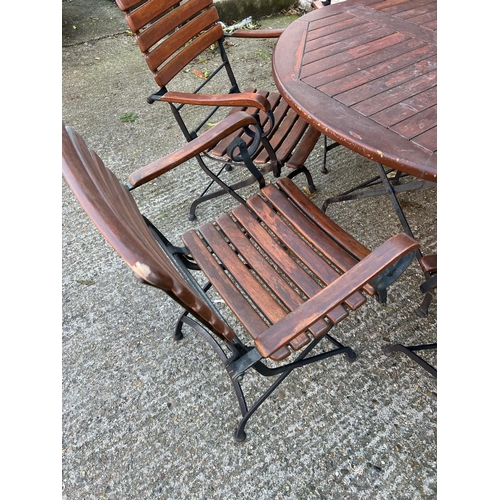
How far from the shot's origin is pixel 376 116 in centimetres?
137

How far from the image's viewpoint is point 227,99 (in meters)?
1.74

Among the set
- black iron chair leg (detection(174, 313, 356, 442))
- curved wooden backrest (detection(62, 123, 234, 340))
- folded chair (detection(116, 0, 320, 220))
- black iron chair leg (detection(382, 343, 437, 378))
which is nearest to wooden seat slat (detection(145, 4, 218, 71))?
folded chair (detection(116, 0, 320, 220))

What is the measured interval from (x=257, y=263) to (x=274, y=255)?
0.24ft

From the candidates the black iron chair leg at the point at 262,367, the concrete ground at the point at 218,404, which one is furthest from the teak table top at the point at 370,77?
the concrete ground at the point at 218,404

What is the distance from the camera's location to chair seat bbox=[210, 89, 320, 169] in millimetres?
1852

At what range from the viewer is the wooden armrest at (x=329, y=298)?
3.27ft

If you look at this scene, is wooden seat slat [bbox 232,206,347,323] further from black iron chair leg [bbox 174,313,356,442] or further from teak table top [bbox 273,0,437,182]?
teak table top [bbox 273,0,437,182]

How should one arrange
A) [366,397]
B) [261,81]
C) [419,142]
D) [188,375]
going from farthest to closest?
[261,81] → [188,375] → [366,397] → [419,142]

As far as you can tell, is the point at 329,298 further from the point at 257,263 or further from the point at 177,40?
the point at 177,40

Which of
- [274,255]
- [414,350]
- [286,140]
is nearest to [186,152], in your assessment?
[274,255]

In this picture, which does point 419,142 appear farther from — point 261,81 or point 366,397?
point 261,81

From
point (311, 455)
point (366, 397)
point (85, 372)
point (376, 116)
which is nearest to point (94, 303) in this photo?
point (85, 372)

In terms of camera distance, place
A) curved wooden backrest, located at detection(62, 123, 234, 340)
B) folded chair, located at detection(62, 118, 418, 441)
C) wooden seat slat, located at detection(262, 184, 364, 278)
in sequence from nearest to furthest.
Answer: curved wooden backrest, located at detection(62, 123, 234, 340), folded chair, located at detection(62, 118, 418, 441), wooden seat slat, located at detection(262, 184, 364, 278)

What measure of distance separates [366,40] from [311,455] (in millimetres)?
1778
